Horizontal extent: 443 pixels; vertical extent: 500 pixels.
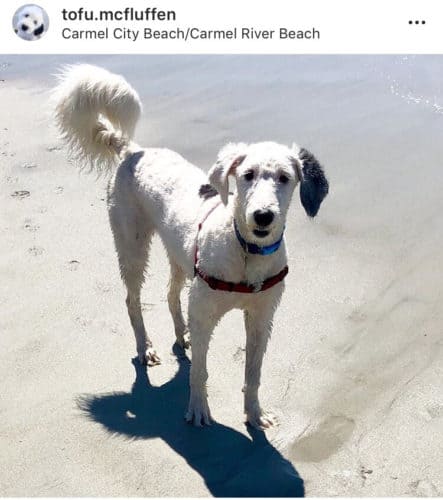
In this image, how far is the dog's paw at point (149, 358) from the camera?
17.3 ft

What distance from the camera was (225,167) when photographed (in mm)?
4051

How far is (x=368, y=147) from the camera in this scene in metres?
8.36

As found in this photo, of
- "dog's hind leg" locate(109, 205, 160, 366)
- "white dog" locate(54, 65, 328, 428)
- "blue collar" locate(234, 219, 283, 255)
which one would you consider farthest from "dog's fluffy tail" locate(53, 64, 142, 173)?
"blue collar" locate(234, 219, 283, 255)

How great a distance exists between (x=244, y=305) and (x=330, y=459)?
3.73 ft

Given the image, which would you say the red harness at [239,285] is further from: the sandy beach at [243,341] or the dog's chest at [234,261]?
the sandy beach at [243,341]

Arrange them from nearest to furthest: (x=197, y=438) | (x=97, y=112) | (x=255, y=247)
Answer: (x=255, y=247) < (x=197, y=438) < (x=97, y=112)

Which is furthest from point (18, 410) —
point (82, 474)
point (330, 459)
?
point (330, 459)

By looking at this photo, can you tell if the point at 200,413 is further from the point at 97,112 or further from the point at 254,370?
the point at 97,112

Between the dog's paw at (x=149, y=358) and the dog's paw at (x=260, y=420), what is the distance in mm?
988

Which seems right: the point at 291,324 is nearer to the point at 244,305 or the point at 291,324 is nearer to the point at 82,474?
the point at 244,305
